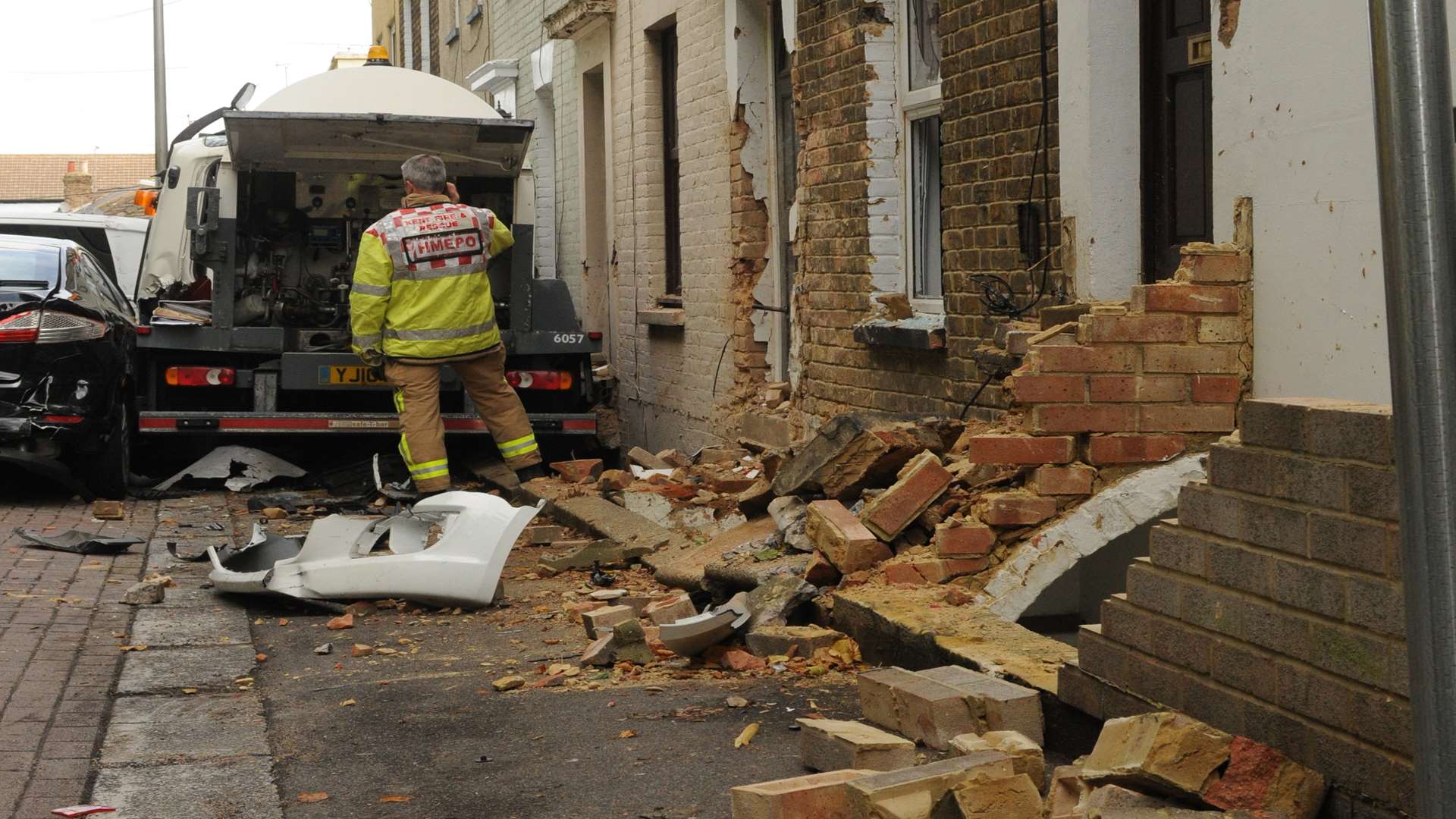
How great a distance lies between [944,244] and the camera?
7070 mm

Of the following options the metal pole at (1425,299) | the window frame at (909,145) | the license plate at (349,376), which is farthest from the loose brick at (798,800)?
the license plate at (349,376)

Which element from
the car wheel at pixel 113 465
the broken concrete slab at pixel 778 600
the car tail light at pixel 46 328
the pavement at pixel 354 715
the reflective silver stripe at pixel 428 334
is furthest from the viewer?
the car wheel at pixel 113 465

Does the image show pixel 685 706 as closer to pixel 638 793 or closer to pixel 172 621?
pixel 638 793

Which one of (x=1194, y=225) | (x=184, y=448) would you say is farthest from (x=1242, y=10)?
(x=184, y=448)

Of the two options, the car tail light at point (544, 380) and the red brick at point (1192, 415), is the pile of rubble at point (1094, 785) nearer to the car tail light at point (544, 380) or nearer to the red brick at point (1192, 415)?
the red brick at point (1192, 415)

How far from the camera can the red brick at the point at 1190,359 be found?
516 cm

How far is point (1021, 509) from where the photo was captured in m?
5.24

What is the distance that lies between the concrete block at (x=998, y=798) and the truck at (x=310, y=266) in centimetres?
764

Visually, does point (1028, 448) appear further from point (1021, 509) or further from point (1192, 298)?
point (1192, 298)

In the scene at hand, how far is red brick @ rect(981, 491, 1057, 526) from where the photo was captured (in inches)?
206

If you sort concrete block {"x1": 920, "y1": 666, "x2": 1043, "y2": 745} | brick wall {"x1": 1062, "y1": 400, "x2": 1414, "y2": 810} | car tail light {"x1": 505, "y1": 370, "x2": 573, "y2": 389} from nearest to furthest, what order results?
brick wall {"x1": 1062, "y1": 400, "x2": 1414, "y2": 810}
concrete block {"x1": 920, "y1": 666, "x2": 1043, "y2": 745}
car tail light {"x1": 505, "y1": 370, "x2": 573, "y2": 389}

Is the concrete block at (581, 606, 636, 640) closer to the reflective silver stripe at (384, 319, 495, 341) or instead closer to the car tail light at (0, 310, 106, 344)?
the reflective silver stripe at (384, 319, 495, 341)

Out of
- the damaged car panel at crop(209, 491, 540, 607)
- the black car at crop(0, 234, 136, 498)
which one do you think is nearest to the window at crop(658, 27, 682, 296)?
the black car at crop(0, 234, 136, 498)

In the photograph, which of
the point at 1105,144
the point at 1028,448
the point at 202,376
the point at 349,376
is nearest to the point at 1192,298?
the point at 1028,448
